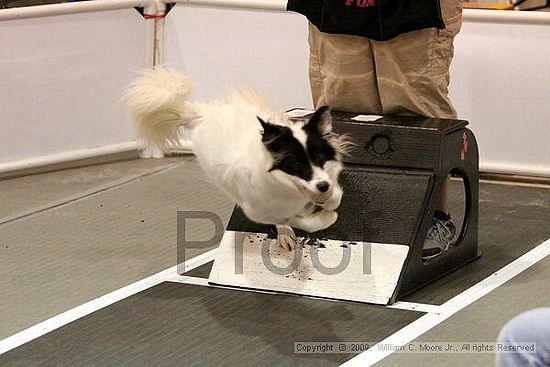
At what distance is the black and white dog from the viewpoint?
11.1 ft

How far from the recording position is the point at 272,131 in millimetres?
3408

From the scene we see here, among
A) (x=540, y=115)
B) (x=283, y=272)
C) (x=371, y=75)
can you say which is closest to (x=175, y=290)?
(x=283, y=272)

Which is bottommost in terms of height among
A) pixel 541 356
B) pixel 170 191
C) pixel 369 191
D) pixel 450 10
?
pixel 170 191

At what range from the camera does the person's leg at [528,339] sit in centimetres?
202

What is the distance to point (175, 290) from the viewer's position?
411 cm

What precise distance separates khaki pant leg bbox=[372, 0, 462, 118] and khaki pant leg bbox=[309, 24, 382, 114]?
0.15 ft

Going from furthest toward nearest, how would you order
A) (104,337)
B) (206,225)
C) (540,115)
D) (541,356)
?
1. (540,115)
2. (206,225)
3. (104,337)
4. (541,356)

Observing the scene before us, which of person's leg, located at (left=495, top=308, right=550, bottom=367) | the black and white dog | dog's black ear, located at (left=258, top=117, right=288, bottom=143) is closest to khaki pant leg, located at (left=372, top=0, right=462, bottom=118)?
A: the black and white dog

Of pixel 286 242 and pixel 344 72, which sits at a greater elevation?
pixel 344 72

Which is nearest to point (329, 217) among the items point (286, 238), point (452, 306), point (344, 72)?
point (286, 238)

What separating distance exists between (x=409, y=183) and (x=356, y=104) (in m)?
0.51

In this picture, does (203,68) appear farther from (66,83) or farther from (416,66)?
(416,66)

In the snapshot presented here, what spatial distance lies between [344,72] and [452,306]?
101 cm

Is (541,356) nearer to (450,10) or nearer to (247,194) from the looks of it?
(247,194)
